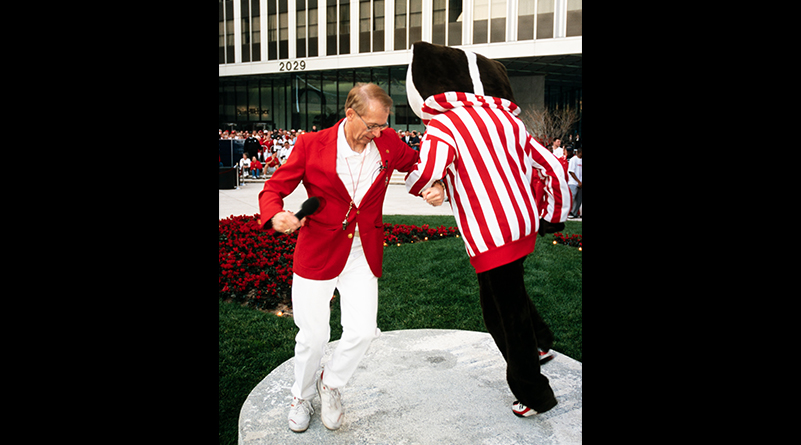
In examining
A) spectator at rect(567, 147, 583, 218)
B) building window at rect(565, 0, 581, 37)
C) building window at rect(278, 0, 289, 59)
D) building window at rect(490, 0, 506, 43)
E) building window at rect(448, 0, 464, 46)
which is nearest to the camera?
spectator at rect(567, 147, 583, 218)

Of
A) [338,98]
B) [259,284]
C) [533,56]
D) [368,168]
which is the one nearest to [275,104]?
[338,98]

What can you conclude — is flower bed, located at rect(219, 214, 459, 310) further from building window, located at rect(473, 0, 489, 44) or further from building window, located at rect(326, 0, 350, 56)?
building window, located at rect(326, 0, 350, 56)

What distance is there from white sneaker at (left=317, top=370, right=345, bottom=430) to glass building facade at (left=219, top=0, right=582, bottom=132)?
2552 centimetres

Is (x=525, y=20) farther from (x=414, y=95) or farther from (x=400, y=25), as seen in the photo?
(x=414, y=95)

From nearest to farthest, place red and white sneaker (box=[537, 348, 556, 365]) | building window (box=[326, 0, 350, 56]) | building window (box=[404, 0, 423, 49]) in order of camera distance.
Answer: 1. red and white sneaker (box=[537, 348, 556, 365])
2. building window (box=[404, 0, 423, 49])
3. building window (box=[326, 0, 350, 56])

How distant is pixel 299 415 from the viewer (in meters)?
2.99

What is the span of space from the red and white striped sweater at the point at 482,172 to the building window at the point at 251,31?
109 ft

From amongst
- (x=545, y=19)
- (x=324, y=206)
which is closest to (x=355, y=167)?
(x=324, y=206)

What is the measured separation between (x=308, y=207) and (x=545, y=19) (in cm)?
2720

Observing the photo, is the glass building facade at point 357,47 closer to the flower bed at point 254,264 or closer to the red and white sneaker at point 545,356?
the flower bed at point 254,264

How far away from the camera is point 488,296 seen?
9.84 feet

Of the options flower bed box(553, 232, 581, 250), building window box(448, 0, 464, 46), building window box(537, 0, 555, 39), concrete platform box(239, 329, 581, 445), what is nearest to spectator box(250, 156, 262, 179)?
building window box(448, 0, 464, 46)

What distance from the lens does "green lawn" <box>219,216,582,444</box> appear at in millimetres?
3936

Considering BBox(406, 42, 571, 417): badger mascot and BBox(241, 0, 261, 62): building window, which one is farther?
BBox(241, 0, 261, 62): building window
